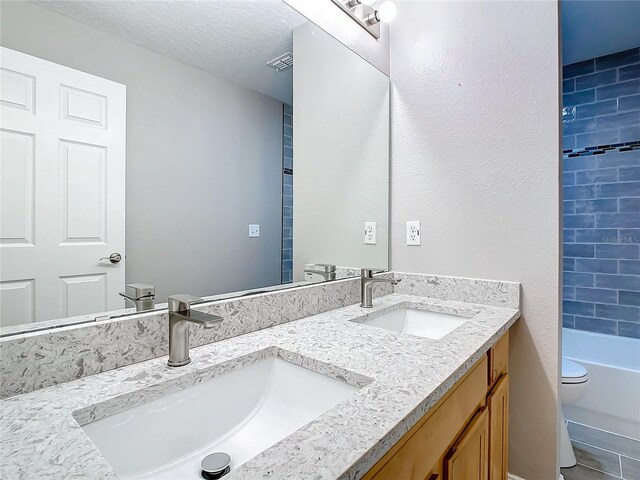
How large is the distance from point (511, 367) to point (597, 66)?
246 cm

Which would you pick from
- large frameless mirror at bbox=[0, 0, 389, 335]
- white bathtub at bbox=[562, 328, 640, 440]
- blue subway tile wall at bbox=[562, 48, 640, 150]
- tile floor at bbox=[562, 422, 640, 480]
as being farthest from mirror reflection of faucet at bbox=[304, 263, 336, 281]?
blue subway tile wall at bbox=[562, 48, 640, 150]

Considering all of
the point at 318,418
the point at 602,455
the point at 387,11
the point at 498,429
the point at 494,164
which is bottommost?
the point at 602,455

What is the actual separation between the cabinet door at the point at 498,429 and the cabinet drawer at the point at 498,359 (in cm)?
3

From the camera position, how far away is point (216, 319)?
0.68 metres

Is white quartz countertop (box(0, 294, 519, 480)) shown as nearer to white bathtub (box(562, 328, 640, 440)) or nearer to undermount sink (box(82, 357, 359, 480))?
undermount sink (box(82, 357, 359, 480))

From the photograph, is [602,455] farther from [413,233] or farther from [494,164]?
[494,164]

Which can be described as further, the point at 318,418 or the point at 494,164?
the point at 494,164

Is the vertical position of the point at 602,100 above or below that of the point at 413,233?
above

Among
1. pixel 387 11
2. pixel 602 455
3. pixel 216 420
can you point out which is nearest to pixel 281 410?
pixel 216 420

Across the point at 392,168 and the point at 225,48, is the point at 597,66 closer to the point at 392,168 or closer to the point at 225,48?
the point at 392,168

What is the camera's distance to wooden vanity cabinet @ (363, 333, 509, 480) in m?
0.60

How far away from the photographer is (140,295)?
2.60 ft

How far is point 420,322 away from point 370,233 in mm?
471

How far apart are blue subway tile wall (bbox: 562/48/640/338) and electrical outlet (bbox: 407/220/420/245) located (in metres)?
1.45
